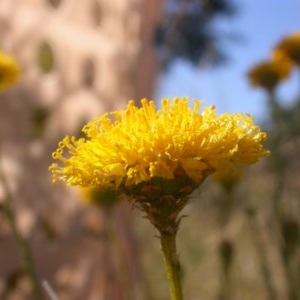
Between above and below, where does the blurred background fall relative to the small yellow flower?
above

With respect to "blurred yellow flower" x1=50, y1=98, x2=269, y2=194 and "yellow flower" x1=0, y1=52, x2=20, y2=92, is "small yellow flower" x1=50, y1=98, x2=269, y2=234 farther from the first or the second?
→ "yellow flower" x1=0, y1=52, x2=20, y2=92

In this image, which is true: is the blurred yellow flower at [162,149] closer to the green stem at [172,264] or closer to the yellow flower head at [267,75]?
the green stem at [172,264]

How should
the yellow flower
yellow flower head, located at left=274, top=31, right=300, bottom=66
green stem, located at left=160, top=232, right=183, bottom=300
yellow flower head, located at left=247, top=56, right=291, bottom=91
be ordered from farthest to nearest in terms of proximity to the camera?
yellow flower head, located at left=247, top=56, right=291, bottom=91 → yellow flower head, located at left=274, top=31, right=300, bottom=66 → the yellow flower → green stem, located at left=160, top=232, right=183, bottom=300

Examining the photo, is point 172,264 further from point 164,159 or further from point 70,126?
point 70,126

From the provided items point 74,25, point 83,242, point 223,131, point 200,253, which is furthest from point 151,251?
point 223,131

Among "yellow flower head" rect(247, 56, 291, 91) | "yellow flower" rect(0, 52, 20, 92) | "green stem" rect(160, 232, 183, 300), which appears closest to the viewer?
"green stem" rect(160, 232, 183, 300)

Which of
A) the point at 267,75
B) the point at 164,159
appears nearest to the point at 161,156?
the point at 164,159

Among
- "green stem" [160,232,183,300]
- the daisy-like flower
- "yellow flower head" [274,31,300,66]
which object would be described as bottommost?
"green stem" [160,232,183,300]

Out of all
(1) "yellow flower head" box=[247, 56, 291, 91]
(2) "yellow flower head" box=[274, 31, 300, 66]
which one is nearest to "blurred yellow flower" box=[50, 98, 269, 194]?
(2) "yellow flower head" box=[274, 31, 300, 66]
